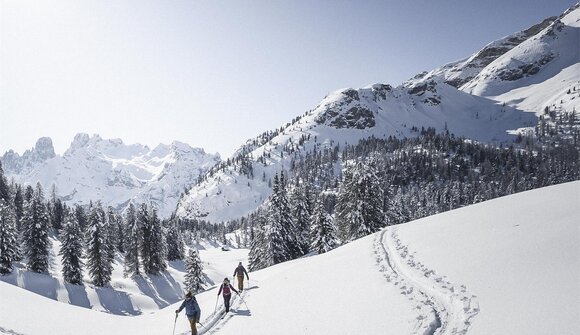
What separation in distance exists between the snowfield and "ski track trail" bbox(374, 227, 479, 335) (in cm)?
4

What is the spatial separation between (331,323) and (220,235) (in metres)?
195

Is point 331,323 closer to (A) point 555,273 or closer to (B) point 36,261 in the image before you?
(A) point 555,273

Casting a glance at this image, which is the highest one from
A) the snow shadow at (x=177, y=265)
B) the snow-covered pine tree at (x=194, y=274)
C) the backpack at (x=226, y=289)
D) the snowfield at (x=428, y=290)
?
the snowfield at (x=428, y=290)

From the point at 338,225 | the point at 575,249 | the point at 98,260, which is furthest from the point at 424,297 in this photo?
the point at 98,260

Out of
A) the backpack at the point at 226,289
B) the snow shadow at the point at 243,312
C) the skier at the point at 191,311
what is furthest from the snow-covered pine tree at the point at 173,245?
the skier at the point at 191,311

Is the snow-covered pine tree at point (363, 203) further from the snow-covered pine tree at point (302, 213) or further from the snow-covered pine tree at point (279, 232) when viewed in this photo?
the snow-covered pine tree at point (302, 213)

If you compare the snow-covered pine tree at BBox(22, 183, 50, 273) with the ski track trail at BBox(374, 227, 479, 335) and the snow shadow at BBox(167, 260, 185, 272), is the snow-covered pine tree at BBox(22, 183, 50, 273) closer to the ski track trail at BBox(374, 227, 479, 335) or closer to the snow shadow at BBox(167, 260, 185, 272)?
the snow shadow at BBox(167, 260, 185, 272)

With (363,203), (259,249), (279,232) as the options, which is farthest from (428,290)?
(259,249)

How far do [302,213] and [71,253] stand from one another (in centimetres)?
3844

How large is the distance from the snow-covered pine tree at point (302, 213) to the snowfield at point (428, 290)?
28588mm

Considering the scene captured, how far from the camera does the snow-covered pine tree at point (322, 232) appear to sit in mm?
42344

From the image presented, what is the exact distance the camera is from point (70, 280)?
5369 cm

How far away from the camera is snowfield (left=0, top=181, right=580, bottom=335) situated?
9.62 m

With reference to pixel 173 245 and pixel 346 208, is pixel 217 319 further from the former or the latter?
pixel 173 245
